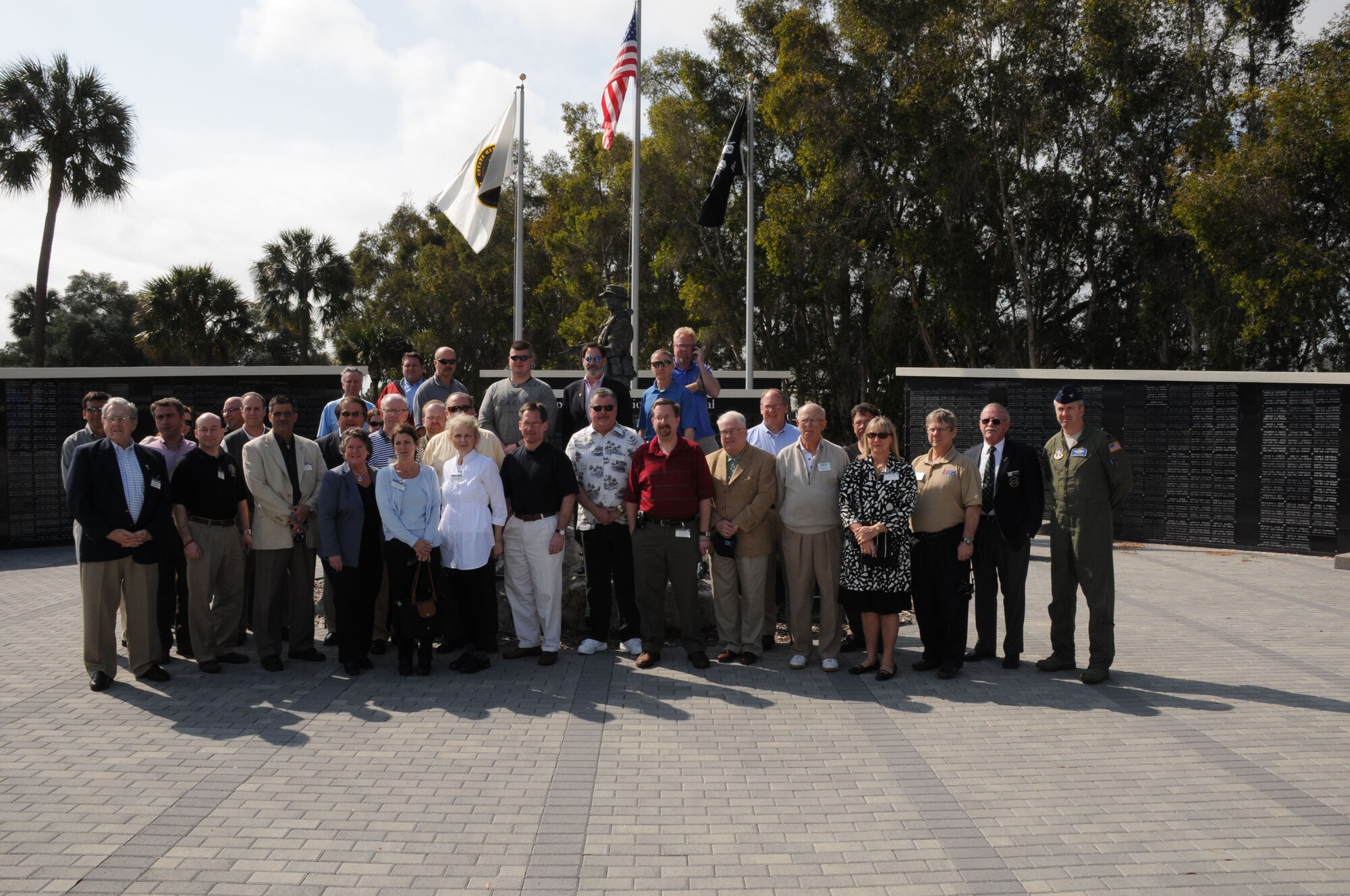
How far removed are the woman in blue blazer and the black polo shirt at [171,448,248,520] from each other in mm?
720

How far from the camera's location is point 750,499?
272 inches

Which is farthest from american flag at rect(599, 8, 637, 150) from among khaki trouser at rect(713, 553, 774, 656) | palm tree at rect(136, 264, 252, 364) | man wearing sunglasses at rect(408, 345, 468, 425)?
palm tree at rect(136, 264, 252, 364)

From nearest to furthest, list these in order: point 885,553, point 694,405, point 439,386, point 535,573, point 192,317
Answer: point 885,553 < point 535,573 < point 694,405 < point 439,386 < point 192,317

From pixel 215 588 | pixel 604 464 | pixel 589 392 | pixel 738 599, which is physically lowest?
pixel 738 599

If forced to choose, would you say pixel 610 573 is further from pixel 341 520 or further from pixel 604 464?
pixel 341 520

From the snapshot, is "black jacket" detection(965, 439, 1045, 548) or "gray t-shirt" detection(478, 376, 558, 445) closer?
"black jacket" detection(965, 439, 1045, 548)

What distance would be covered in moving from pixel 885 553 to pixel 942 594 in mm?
568

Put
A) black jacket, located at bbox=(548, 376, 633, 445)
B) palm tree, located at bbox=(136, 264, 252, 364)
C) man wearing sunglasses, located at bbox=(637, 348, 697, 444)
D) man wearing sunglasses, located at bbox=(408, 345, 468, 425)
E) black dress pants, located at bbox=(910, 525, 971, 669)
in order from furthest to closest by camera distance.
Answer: palm tree, located at bbox=(136, 264, 252, 364), man wearing sunglasses, located at bbox=(408, 345, 468, 425), black jacket, located at bbox=(548, 376, 633, 445), man wearing sunglasses, located at bbox=(637, 348, 697, 444), black dress pants, located at bbox=(910, 525, 971, 669)

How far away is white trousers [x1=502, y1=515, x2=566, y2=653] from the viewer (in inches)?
275

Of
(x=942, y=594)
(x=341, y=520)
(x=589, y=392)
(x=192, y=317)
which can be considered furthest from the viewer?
(x=192, y=317)

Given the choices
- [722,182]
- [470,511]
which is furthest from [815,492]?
[722,182]

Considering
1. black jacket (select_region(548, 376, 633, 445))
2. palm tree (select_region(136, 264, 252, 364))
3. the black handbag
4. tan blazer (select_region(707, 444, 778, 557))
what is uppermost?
palm tree (select_region(136, 264, 252, 364))

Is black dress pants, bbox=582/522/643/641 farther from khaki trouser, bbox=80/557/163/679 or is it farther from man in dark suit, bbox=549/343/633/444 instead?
khaki trouser, bbox=80/557/163/679

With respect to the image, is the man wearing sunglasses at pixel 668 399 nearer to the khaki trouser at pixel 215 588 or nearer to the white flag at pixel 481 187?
the khaki trouser at pixel 215 588
